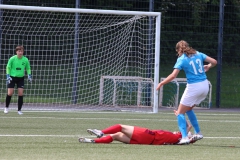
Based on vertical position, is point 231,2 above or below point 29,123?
above

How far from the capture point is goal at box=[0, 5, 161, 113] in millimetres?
21047

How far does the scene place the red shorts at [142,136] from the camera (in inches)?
429

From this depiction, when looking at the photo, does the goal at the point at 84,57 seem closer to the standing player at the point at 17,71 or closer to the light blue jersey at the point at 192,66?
the standing player at the point at 17,71

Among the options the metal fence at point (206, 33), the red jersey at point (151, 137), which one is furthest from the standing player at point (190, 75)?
the metal fence at point (206, 33)

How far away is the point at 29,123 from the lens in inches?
593

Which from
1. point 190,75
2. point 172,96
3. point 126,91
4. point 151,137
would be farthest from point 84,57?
point 151,137

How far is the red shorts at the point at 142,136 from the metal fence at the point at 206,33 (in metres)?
14.2

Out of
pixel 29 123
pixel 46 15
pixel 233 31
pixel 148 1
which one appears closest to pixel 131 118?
pixel 29 123

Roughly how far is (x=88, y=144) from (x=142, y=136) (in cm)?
94

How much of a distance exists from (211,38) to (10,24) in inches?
338

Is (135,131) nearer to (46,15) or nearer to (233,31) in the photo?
(46,15)

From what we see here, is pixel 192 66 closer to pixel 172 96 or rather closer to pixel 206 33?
pixel 172 96

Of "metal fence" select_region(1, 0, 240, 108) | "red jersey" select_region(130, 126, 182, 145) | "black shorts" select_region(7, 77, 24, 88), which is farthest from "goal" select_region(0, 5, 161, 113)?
"red jersey" select_region(130, 126, 182, 145)

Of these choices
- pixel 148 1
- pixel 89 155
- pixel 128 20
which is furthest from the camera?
pixel 148 1
